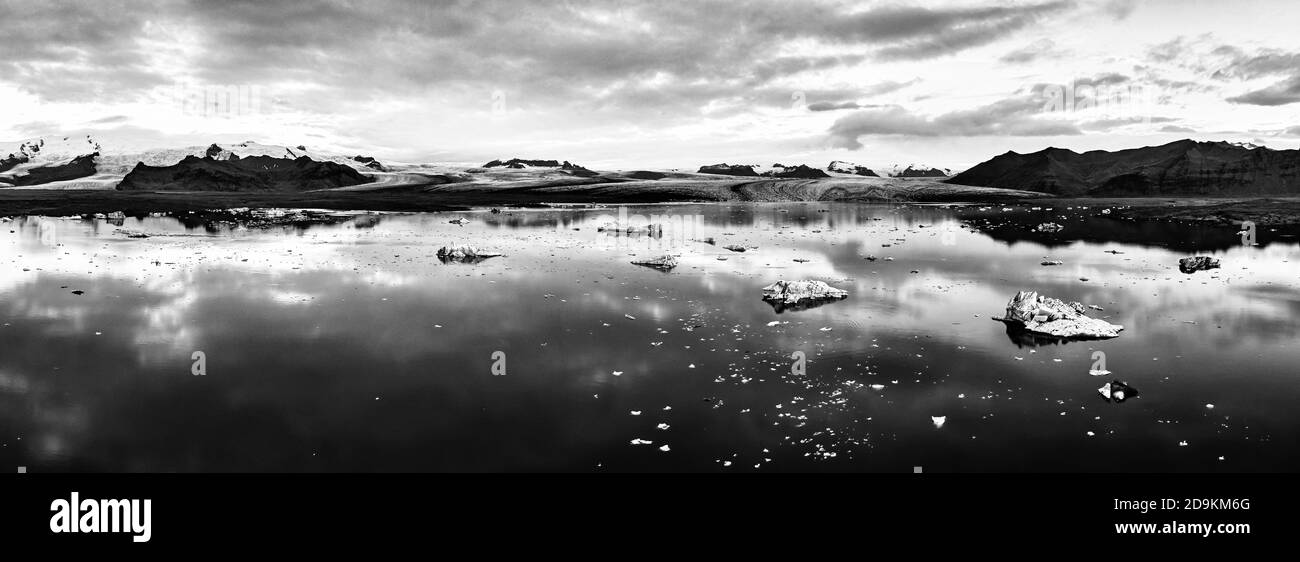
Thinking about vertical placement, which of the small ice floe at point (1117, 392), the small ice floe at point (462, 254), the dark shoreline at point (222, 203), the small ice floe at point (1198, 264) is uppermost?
the dark shoreline at point (222, 203)

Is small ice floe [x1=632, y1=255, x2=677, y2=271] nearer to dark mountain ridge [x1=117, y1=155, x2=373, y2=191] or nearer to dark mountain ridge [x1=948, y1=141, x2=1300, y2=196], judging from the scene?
dark mountain ridge [x1=948, y1=141, x2=1300, y2=196]

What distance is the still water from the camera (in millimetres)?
7977

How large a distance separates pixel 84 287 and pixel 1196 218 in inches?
2767

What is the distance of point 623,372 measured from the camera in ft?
35.9

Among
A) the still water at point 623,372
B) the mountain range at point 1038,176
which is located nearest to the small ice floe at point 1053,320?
the still water at point 623,372

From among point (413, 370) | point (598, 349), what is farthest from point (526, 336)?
point (413, 370)

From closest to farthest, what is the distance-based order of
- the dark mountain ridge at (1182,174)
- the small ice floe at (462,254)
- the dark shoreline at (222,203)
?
the small ice floe at (462,254)
the dark shoreline at (222,203)
the dark mountain ridge at (1182,174)

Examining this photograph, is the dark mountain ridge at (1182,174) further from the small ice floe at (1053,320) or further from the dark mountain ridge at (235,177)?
the dark mountain ridge at (235,177)

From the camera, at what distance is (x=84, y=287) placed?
60.3ft

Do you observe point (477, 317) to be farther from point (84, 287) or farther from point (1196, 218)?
point (1196, 218)

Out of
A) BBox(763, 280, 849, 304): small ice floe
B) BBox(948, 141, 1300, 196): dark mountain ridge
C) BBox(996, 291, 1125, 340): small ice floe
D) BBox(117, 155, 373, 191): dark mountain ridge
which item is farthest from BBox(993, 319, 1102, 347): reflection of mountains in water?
BBox(117, 155, 373, 191): dark mountain ridge

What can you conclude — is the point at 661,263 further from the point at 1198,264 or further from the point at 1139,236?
the point at 1139,236

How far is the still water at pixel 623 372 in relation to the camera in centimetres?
798

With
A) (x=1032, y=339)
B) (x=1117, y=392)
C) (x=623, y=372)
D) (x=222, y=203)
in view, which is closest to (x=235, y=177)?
(x=222, y=203)
